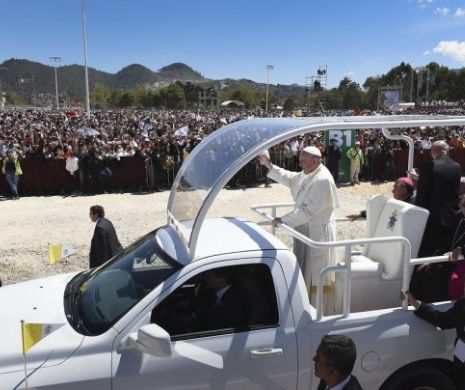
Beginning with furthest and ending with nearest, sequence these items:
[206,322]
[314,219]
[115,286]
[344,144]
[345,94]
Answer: [345,94] < [344,144] < [314,219] < [115,286] < [206,322]

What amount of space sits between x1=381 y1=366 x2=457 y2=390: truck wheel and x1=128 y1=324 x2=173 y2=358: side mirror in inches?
69.8

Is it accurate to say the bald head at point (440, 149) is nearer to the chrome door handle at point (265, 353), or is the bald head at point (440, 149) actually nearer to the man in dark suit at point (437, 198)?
the man in dark suit at point (437, 198)

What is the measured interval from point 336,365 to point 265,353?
713mm

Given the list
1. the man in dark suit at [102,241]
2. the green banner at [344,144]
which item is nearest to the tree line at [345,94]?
the green banner at [344,144]

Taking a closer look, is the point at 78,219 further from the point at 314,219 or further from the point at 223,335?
the point at 223,335

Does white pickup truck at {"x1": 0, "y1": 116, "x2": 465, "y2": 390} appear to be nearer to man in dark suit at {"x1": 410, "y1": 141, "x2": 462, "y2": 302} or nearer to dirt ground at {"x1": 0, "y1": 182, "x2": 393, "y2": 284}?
man in dark suit at {"x1": 410, "y1": 141, "x2": 462, "y2": 302}

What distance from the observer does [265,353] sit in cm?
312

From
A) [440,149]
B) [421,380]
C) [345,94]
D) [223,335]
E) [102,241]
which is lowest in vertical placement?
[421,380]

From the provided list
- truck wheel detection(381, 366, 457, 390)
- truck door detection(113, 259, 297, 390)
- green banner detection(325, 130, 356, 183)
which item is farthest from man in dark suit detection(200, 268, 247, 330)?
green banner detection(325, 130, 356, 183)

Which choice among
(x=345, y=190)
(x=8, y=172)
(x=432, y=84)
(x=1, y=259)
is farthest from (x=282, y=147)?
(x=432, y=84)

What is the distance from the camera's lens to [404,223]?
4176 millimetres

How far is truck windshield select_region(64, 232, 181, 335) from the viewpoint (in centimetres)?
318

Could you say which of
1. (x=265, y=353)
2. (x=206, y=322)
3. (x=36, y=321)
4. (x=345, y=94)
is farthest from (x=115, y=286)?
(x=345, y=94)

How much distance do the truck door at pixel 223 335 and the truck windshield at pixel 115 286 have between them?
21cm
